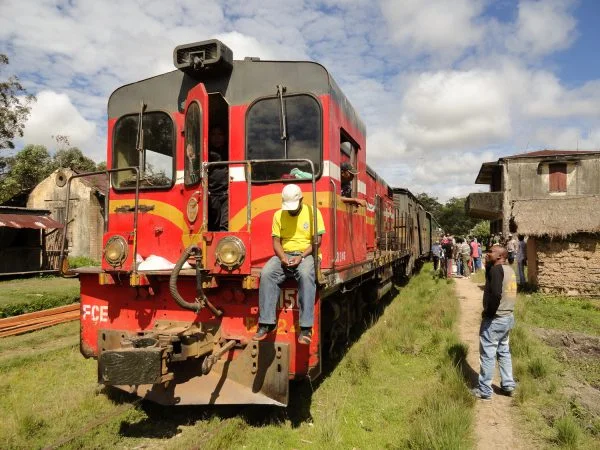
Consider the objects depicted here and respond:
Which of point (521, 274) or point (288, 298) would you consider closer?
point (288, 298)

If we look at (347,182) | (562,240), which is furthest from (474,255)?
(347,182)

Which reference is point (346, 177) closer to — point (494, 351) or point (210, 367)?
point (494, 351)

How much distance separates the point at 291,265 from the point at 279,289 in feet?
0.93

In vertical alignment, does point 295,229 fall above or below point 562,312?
above

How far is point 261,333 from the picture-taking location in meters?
4.16

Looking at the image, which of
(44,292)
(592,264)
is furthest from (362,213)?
(44,292)

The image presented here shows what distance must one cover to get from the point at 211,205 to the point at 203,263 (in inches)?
41.1

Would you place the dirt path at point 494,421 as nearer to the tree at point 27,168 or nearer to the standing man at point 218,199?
the standing man at point 218,199

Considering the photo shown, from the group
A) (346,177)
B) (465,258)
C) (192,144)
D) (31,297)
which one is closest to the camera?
(192,144)

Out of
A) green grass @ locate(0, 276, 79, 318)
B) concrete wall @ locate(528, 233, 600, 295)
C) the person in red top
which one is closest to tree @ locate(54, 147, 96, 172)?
green grass @ locate(0, 276, 79, 318)

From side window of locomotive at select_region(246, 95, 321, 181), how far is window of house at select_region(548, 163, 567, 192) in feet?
92.2

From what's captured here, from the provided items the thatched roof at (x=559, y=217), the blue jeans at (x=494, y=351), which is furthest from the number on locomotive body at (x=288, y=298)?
the thatched roof at (x=559, y=217)

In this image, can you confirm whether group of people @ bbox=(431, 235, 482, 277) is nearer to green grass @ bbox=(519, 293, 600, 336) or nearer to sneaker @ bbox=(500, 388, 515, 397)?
green grass @ bbox=(519, 293, 600, 336)

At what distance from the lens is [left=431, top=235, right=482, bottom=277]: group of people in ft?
60.6
